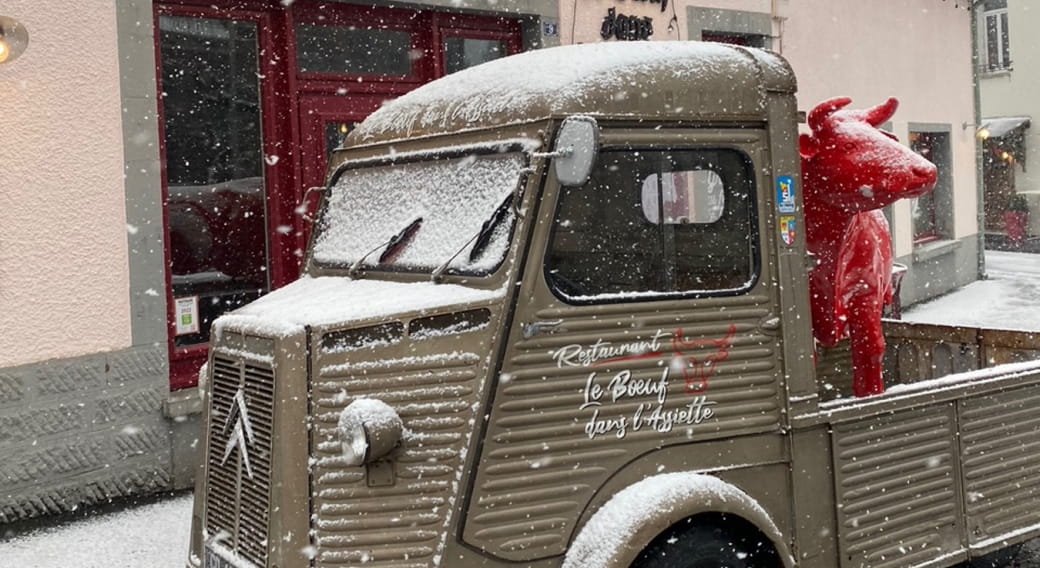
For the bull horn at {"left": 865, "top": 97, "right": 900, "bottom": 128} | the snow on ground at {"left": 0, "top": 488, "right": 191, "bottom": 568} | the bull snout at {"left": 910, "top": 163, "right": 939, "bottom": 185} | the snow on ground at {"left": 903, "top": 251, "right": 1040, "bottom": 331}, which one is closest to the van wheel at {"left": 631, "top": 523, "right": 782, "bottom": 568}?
the bull snout at {"left": 910, "top": 163, "right": 939, "bottom": 185}

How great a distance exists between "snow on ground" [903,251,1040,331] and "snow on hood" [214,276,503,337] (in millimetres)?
9007

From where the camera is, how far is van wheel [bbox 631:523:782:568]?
151 inches

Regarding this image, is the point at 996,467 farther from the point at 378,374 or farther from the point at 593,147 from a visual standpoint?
the point at 378,374

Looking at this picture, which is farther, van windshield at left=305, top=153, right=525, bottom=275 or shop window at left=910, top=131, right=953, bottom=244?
shop window at left=910, top=131, right=953, bottom=244

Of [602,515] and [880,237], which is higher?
[880,237]

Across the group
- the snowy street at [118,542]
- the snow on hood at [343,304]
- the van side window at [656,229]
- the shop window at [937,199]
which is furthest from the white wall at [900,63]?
the snow on hood at [343,304]

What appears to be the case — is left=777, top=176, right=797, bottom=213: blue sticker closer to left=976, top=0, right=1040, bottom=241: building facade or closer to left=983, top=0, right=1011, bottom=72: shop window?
left=976, top=0, right=1040, bottom=241: building facade

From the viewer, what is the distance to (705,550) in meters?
3.94

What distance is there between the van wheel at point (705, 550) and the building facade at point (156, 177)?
8.98 ft

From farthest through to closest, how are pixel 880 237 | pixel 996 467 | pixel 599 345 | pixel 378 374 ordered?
pixel 880 237 < pixel 996 467 < pixel 599 345 < pixel 378 374

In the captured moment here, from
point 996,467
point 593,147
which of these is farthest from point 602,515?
point 996,467

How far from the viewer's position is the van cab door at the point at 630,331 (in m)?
3.66

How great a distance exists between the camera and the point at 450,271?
12.6 ft

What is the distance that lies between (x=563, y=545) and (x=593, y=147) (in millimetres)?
1327
